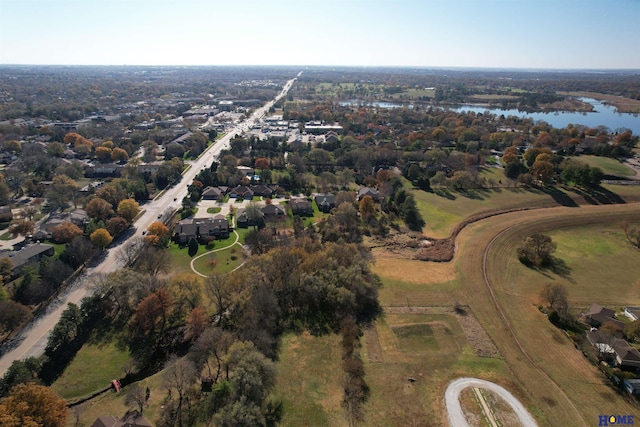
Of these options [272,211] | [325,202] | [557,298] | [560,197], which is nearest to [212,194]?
[272,211]

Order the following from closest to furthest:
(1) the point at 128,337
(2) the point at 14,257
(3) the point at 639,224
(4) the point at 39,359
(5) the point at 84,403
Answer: (5) the point at 84,403
(4) the point at 39,359
(1) the point at 128,337
(2) the point at 14,257
(3) the point at 639,224

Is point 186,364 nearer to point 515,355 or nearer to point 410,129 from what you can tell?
point 515,355

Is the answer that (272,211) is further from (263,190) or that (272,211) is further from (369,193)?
(369,193)

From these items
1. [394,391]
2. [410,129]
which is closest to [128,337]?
[394,391]

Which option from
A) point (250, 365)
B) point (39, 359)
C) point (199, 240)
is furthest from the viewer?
point (199, 240)

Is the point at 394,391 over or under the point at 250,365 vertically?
under

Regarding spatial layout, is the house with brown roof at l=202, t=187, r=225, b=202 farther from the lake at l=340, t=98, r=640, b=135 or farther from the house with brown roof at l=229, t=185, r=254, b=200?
the lake at l=340, t=98, r=640, b=135

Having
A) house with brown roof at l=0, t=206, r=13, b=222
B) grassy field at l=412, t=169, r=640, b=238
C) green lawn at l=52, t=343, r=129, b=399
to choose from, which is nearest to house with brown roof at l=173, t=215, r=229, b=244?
green lawn at l=52, t=343, r=129, b=399
